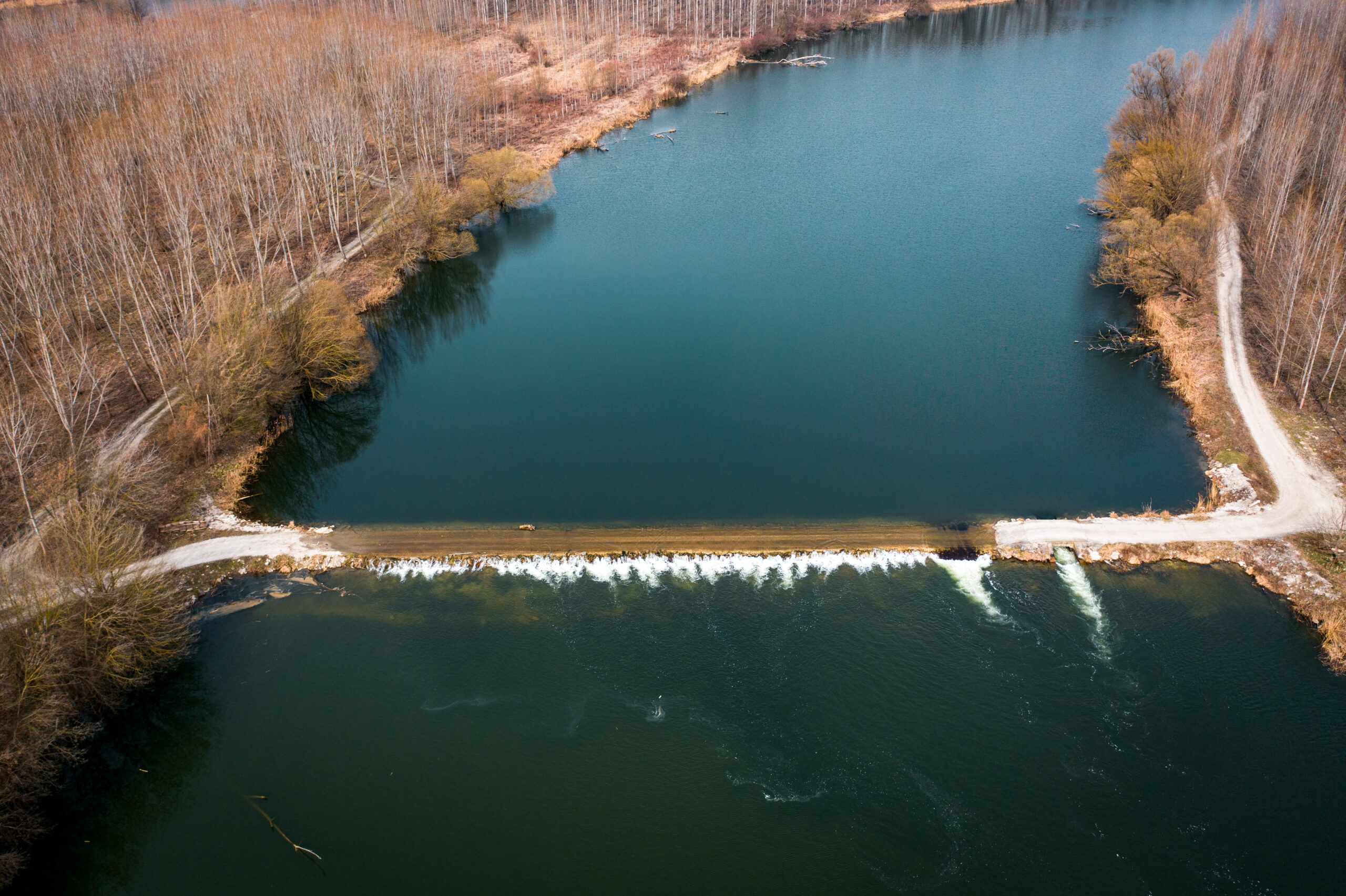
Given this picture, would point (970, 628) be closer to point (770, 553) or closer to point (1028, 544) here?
point (1028, 544)

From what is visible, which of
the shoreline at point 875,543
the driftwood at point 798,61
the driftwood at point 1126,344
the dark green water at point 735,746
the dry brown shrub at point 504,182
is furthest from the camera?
the driftwood at point 798,61

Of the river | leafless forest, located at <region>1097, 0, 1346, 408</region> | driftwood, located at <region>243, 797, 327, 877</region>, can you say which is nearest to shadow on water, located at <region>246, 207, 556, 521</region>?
the river

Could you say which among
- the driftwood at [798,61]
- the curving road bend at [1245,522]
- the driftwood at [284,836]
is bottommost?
the driftwood at [284,836]

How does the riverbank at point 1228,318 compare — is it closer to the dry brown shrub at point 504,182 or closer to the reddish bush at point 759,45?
the dry brown shrub at point 504,182

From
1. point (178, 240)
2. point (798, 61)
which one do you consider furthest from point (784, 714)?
point (798, 61)

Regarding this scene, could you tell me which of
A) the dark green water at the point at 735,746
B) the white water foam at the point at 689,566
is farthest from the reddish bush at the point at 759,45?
the dark green water at the point at 735,746

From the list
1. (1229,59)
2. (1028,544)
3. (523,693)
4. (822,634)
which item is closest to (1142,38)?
(1229,59)
